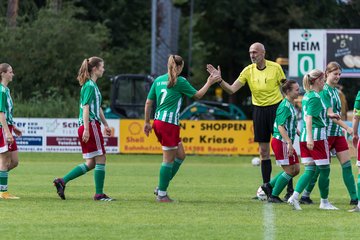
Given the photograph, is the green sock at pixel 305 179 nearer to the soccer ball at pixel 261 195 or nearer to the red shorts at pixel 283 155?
the red shorts at pixel 283 155

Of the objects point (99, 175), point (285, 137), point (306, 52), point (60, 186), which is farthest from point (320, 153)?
point (306, 52)

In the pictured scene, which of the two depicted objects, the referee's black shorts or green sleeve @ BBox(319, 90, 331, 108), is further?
the referee's black shorts

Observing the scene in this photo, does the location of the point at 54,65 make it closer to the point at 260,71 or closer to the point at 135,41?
the point at 135,41

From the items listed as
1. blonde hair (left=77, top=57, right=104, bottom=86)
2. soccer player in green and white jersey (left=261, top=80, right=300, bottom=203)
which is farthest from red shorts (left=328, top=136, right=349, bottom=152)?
blonde hair (left=77, top=57, right=104, bottom=86)

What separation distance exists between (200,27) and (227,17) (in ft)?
23.2

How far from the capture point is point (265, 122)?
16.6 m

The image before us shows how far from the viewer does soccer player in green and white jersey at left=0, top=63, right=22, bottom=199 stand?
1565cm

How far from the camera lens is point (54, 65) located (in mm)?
43656

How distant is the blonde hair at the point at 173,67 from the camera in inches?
607

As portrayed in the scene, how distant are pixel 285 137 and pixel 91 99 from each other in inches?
106

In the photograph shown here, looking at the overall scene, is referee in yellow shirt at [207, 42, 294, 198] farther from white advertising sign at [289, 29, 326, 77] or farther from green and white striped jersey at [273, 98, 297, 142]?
white advertising sign at [289, 29, 326, 77]

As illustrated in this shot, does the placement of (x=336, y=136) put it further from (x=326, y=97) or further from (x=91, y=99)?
(x=91, y=99)

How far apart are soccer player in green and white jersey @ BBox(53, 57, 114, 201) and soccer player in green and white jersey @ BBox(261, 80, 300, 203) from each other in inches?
91.8

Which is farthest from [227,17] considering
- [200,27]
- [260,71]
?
[260,71]
